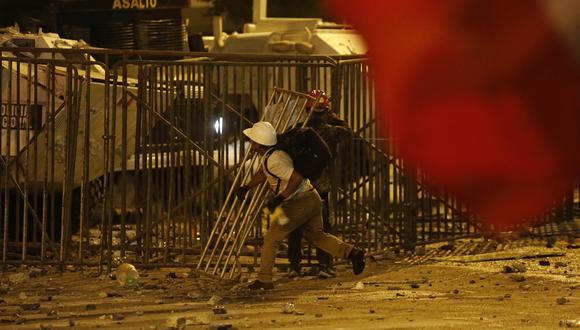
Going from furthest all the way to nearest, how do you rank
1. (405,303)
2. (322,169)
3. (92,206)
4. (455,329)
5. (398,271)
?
1. (92,206)
2. (398,271)
3. (322,169)
4. (405,303)
5. (455,329)

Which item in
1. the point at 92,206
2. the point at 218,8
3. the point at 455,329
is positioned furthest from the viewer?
the point at 218,8

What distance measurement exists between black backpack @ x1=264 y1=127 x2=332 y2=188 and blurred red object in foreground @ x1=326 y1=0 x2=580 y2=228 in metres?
1.81

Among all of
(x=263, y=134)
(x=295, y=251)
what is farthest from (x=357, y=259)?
(x=263, y=134)

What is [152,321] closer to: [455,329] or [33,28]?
[455,329]

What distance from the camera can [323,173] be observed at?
1548 cm

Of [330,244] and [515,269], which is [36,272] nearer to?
[330,244]

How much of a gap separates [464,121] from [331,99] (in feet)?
11.6

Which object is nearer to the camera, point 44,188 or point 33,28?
point 44,188

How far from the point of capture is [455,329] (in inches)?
479

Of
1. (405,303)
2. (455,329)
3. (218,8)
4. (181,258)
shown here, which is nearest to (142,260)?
(181,258)

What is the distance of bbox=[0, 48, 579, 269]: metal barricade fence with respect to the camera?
15.6 m

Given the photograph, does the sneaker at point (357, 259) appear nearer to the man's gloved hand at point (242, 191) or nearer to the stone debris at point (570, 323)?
the man's gloved hand at point (242, 191)

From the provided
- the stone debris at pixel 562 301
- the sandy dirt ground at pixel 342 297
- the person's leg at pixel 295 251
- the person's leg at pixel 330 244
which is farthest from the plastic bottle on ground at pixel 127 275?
the stone debris at pixel 562 301

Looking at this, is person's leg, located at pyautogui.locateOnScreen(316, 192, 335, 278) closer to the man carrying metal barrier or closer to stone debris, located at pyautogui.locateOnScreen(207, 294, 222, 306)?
the man carrying metal barrier
